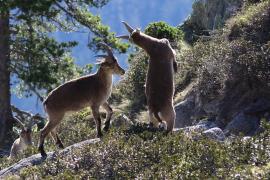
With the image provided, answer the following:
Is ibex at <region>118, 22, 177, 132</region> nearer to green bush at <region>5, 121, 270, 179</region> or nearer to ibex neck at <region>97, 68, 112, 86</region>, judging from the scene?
ibex neck at <region>97, 68, 112, 86</region>

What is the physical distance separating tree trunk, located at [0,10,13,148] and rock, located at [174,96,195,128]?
842 centimetres

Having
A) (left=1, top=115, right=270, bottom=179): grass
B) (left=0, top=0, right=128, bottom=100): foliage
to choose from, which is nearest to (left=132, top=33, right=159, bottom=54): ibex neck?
(left=1, top=115, right=270, bottom=179): grass

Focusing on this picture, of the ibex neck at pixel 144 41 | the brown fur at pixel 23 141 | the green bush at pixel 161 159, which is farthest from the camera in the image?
the brown fur at pixel 23 141

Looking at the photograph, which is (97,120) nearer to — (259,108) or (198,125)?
(198,125)

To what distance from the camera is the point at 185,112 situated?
55.2ft

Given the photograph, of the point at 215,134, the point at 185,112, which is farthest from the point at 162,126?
the point at 185,112

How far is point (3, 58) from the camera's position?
23.6m

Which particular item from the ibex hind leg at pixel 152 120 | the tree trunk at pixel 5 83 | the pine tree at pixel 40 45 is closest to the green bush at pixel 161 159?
the ibex hind leg at pixel 152 120

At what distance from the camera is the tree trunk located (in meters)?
23.5

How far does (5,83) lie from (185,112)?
9.14m

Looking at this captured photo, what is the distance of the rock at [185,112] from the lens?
16.5m

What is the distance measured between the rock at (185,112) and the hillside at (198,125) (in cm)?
2

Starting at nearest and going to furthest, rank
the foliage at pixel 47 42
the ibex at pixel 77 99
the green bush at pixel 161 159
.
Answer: the green bush at pixel 161 159 → the ibex at pixel 77 99 → the foliage at pixel 47 42

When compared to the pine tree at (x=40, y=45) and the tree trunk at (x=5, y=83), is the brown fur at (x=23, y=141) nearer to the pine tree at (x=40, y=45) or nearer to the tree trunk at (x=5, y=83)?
the pine tree at (x=40, y=45)
